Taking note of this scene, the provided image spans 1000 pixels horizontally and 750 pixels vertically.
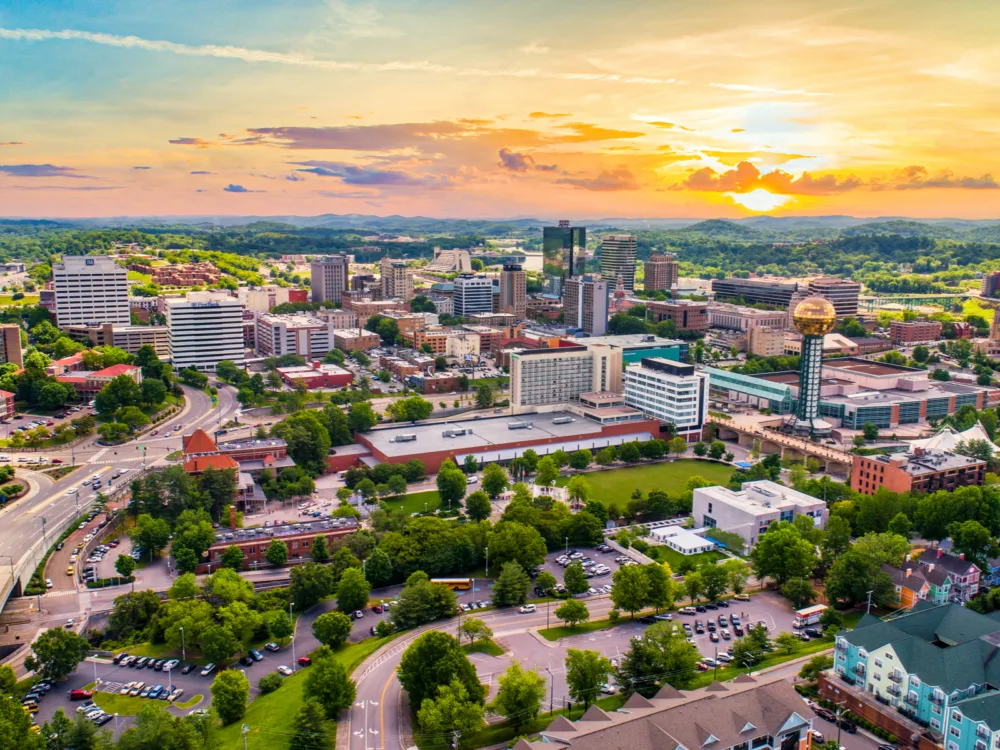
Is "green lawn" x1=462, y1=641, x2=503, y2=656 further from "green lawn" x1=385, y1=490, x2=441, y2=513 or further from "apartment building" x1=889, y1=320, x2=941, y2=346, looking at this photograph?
"apartment building" x1=889, y1=320, x2=941, y2=346

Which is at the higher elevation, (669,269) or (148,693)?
(669,269)

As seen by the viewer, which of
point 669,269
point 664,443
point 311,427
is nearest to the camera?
point 311,427

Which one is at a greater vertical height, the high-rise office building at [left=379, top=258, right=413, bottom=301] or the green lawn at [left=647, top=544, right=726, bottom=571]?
the high-rise office building at [left=379, top=258, right=413, bottom=301]

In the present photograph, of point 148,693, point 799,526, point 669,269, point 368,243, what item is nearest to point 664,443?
point 799,526

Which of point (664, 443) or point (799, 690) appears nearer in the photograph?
point (799, 690)

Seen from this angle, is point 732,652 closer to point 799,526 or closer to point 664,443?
point 799,526

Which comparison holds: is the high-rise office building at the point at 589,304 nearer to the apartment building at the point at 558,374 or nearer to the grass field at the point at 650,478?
the apartment building at the point at 558,374

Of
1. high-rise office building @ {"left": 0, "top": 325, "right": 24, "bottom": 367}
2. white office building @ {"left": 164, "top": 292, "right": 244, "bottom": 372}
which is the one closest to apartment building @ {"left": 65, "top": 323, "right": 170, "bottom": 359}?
white office building @ {"left": 164, "top": 292, "right": 244, "bottom": 372}
